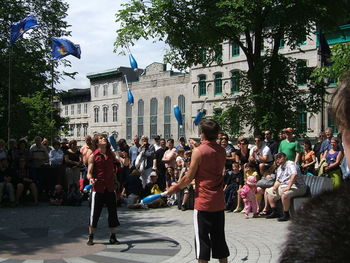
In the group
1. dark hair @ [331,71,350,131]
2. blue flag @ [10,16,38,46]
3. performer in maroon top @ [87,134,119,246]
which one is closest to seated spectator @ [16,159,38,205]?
performer in maroon top @ [87,134,119,246]

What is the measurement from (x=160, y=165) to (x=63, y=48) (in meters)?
14.6

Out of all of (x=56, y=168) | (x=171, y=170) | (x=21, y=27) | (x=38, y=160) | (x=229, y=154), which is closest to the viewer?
(x=229, y=154)

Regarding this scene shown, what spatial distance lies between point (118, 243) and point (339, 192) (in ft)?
25.4

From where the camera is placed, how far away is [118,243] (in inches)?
331

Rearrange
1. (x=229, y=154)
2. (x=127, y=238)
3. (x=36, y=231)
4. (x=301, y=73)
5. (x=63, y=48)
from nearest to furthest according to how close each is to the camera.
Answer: (x=127, y=238) → (x=36, y=231) → (x=229, y=154) → (x=301, y=73) → (x=63, y=48)

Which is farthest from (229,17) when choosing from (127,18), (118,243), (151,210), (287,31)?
(118,243)

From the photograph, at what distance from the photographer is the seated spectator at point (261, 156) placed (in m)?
12.0

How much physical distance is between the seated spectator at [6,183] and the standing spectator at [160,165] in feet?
14.4

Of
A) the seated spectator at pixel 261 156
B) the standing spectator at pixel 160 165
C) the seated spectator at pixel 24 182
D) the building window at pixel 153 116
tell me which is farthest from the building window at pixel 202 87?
the seated spectator at pixel 261 156

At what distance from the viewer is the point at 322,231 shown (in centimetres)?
94

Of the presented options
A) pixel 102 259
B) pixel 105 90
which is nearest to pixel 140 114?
pixel 105 90

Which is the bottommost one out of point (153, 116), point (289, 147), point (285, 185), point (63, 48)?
point (285, 185)

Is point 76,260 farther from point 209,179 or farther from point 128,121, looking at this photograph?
point 128,121

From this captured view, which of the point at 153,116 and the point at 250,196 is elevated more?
the point at 153,116
